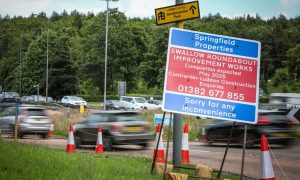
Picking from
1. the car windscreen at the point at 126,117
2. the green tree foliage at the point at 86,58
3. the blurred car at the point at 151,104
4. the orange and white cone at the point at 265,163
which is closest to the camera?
the orange and white cone at the point at 265,163

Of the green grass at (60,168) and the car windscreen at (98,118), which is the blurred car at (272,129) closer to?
the car windscreen at (98,118)

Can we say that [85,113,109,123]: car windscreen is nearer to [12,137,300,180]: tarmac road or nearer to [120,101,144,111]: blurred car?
[12,137,300,180]: tarmac road

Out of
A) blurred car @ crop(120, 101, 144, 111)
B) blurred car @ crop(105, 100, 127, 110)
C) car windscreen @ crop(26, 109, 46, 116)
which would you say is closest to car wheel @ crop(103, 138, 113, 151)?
car windscreen @ crop(26, 109, 46, 116)

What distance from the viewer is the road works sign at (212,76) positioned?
7988 millimetres

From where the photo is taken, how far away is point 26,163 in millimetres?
8859

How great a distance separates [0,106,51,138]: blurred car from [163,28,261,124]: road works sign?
15.8m

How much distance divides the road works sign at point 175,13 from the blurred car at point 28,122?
14.5 meters

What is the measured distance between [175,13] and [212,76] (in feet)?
6.51

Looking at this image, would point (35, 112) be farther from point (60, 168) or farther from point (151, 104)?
point (151, 104)

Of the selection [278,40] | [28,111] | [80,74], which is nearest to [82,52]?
[80,74]

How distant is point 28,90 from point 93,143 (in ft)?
200

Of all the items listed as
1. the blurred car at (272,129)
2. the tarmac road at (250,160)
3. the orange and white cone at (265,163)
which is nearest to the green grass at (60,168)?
the tarmac road at (250,160)

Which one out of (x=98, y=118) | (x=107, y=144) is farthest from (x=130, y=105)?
(x=107, y=144)

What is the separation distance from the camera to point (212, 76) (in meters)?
8.13
